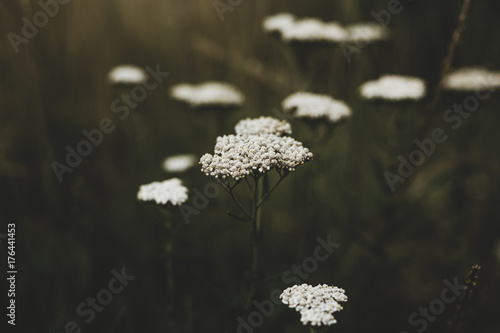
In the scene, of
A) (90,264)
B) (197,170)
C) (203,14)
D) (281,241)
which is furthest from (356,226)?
(203,14)

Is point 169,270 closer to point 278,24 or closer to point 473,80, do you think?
point 278,24

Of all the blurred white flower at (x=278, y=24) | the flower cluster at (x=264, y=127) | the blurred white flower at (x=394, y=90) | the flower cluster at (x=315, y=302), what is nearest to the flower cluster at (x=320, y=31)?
the blurred white flower at (x=278, y=24)

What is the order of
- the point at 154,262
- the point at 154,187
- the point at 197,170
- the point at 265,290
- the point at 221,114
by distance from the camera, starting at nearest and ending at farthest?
the point at 154,187 < the point at 265,290 < the point at 154,262 < the point at 221,114 < the point at 197,170

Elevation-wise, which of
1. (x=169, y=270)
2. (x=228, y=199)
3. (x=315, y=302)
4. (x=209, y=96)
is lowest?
(x=315, y=302)

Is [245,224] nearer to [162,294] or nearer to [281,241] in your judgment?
[281,241]

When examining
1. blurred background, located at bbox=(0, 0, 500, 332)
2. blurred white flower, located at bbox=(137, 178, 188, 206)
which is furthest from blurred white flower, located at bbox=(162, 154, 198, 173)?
blurred white flower, located at bbox=(137, 178, 188, 206)

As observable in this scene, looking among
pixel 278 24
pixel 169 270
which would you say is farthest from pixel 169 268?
pixel 278 24

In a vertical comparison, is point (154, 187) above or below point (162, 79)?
below
